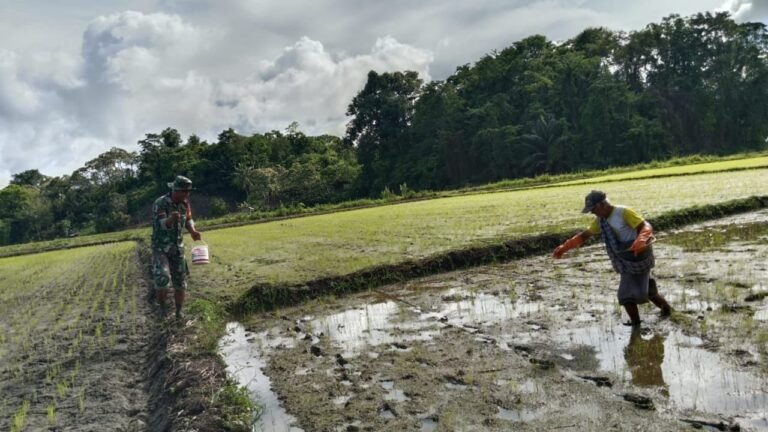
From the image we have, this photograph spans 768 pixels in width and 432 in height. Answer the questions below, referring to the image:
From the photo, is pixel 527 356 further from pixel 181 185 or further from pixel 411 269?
pixel 411 269

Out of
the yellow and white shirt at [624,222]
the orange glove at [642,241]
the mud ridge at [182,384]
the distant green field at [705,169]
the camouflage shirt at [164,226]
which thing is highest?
the camouflage shirt at [164,226]

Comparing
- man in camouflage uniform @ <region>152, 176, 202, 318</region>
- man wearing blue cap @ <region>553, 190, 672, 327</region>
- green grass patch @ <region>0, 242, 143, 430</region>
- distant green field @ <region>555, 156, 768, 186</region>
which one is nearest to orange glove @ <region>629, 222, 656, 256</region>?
man wearing blue cap @ <region>553, 190, 672, 327</region>

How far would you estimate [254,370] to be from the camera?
5.46 meters

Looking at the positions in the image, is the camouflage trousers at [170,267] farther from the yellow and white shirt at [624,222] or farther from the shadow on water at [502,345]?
→ the yellow and white shirt at [624,222]

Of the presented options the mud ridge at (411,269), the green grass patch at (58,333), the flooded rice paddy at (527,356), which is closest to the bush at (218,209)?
the green grass patch at (58,333)

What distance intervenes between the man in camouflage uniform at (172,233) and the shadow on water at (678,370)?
461 cm

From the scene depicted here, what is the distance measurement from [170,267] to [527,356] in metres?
4.64

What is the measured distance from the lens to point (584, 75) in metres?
44.6

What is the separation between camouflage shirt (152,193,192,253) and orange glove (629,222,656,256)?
503 cm

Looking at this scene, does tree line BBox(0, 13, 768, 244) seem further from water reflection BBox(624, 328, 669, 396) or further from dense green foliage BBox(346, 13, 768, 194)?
water reflection BBox(624, 328, 669, 396)

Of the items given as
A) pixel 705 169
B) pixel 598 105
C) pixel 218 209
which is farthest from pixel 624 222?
pixel 218 209

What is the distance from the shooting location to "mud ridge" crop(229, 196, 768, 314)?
8578mm

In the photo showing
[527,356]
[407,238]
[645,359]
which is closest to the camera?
[645,359]

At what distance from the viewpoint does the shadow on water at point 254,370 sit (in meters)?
4.14
